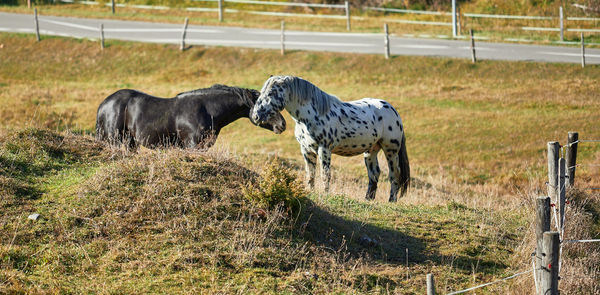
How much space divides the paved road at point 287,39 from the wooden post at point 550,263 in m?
21.9

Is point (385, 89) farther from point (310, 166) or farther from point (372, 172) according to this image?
point (310, 166)

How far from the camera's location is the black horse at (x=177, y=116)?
13.5 meters

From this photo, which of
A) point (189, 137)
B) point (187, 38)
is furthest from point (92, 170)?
point (187, 38)

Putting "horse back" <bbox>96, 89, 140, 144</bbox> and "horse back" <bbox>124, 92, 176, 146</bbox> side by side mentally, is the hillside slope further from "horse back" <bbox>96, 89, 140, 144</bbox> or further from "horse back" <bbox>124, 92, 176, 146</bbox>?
"horse back" <bbox>96, 89, 140, 144</bbox>

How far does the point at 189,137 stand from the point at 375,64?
54.7 ft

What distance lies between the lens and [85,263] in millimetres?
8430

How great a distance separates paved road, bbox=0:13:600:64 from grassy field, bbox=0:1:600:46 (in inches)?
57.2

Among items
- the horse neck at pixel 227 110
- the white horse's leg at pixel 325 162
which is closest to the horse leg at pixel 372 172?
the white horse's leg at pixel 325 162

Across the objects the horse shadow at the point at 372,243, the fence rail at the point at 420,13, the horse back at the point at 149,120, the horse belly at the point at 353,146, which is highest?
the fence rail at the point at 420,13

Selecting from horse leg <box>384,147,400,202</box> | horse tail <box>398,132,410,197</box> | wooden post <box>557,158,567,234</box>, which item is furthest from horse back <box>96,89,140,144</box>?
wooden post <box>557,158,567,234</box>

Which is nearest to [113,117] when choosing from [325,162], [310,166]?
A: [310,166]

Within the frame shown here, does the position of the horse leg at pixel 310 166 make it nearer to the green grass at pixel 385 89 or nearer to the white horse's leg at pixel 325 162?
the white horse's leg at pixel 325 162

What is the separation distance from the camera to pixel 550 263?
7.05 meters

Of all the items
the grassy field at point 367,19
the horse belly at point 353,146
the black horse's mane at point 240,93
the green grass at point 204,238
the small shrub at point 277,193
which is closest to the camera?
the green grass at point 204,238
